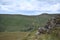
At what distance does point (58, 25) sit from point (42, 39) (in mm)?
327

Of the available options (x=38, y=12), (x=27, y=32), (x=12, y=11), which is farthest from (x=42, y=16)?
(x=12, y=11)

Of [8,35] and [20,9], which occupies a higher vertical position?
[20,9]

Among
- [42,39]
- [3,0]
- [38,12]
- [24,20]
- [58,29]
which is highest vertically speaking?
[3,0]

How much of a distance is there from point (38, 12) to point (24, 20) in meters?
0.25

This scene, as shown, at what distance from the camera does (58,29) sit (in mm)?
1766

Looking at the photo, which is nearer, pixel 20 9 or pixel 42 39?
pixel 42 39

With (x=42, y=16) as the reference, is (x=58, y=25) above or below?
below

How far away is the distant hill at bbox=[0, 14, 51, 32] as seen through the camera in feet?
5.87

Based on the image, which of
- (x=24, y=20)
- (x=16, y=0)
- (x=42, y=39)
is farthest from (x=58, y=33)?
(x=16, y=0)

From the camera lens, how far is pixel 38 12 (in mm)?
1836

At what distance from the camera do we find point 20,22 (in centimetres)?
181

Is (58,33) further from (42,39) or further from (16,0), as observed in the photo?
(16,0)

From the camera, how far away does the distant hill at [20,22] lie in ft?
5.87

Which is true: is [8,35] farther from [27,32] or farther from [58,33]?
[58,33]
